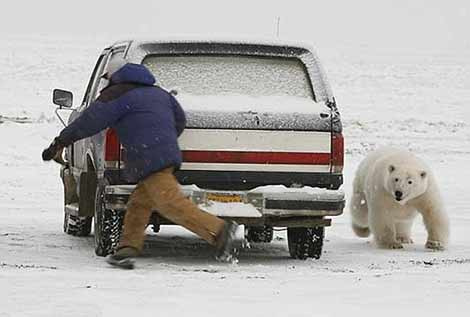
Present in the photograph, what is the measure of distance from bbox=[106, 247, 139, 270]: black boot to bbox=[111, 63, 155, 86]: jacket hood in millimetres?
1227

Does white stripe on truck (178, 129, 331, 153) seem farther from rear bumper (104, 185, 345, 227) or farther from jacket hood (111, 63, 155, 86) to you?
jacket hood (111, 63, 155, 86)

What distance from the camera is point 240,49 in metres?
9.13

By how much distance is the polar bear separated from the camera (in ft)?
34.6

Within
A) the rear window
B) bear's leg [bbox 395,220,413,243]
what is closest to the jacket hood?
the rear window

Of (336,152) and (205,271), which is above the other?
(336,152)

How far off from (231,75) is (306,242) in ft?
4.98

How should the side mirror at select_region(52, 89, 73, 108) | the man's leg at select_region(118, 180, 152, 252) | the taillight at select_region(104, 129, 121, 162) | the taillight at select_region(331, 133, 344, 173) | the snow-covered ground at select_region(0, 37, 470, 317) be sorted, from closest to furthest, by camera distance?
the snow-covered ground at select_region(0, 37, 470, 317) < the man's leg at select_region(118, 180, 152, 252) < the taillight at select_region(104, 129, 121, 162) < the taillight at select_region(331, 133, 344, 173) < the side mirror at select_region(52, 89, 73, 108)

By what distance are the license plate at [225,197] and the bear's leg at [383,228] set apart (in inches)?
100

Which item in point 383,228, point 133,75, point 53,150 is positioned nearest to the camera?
point 133,75

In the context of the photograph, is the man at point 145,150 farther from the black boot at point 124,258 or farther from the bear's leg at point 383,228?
the bear's leg at point 383,228

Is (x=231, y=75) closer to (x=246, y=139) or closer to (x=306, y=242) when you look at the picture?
(x=246, y=139)

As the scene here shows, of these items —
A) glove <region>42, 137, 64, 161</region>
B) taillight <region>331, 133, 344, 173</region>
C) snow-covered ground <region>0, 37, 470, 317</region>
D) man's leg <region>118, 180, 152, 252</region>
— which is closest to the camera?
snow-covered ground <region>0, 37, 470, 317</region>

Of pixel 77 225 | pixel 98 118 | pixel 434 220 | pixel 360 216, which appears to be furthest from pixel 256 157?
pixel 360 216

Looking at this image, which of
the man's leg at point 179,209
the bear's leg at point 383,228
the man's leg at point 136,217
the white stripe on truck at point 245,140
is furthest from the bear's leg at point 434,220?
the man's leg at point 136,217
